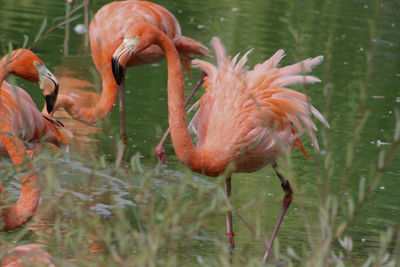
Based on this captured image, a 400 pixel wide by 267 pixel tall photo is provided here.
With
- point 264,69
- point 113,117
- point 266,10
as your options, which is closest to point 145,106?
point 113,117

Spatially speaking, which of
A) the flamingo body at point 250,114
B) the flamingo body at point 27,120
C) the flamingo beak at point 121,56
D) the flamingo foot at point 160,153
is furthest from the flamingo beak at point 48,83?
the flamingo foot at point 160,153

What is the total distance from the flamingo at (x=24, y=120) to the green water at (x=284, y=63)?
211 mm

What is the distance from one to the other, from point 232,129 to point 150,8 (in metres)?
2.23

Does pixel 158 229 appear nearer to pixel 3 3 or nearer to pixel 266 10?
pixel 3 3

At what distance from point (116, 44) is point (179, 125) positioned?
1.92m

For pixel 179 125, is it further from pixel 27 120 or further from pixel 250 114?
pixel 27 120

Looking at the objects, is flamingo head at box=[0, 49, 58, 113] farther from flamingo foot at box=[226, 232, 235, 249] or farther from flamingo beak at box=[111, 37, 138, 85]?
flamingo foot at box=[226, 232, 235, 249]

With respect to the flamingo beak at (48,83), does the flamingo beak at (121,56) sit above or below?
above

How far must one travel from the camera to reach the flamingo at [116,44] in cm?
490

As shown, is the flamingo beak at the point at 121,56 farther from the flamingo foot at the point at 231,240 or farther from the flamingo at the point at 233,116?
the flamingo foot at the point at 231,240

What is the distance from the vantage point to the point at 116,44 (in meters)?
5.18

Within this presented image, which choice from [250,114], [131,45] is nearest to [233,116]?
[250,114]

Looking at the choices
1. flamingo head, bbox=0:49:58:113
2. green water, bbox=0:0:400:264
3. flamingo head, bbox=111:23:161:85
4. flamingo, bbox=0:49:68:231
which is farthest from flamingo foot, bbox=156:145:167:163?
flamingo head, bbox=111:23:161:85

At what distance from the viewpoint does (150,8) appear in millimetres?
5609
